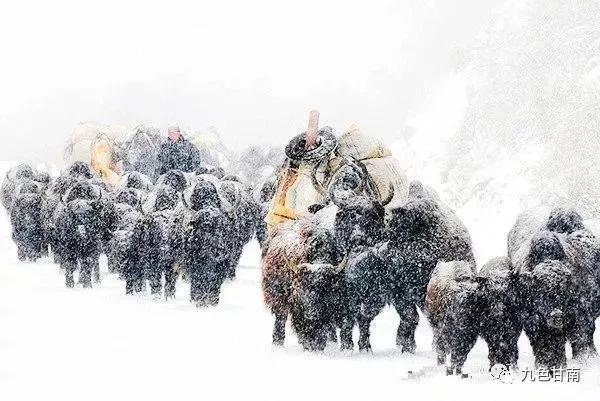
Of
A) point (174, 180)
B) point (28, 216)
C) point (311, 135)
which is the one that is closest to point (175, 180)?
point (174, 180)

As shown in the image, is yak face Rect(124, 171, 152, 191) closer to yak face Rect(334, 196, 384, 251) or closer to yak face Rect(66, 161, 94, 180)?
yak face Rect(66, 161, 94, 180)

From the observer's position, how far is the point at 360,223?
303 inches

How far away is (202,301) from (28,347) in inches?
151

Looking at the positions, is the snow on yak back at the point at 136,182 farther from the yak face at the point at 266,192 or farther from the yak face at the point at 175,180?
the yak face at the point at 266,192

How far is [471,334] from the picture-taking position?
6500mm

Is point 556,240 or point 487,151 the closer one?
point 556,240

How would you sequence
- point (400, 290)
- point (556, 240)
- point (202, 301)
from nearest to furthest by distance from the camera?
point (556, 240) → point (400, 290) → point (202, 301)

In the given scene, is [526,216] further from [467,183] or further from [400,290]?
[467,183]

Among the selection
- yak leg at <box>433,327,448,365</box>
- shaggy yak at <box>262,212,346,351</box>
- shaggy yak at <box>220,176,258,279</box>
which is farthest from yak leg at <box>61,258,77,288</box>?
yak leg at <box>433,327,448,365</box>

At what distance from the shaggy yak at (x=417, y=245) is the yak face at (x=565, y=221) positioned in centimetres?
79

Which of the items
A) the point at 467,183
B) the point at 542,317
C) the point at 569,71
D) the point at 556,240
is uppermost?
the point at 569,71

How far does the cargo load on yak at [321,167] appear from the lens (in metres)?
9.05

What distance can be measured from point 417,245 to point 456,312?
1151 mm

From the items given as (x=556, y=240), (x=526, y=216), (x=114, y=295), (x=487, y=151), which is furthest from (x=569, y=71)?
(x=556, y=240)
